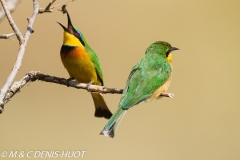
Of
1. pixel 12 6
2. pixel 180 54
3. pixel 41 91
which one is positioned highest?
pixel 12 6

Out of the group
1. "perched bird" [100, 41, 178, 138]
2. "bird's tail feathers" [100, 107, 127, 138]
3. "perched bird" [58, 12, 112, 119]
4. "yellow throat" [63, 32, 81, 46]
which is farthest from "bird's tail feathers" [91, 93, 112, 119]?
"bird's tail feathers" [100, 107, 127, 138]

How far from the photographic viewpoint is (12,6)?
1718 mm

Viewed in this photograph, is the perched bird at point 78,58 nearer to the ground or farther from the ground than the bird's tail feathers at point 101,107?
farther from the ground

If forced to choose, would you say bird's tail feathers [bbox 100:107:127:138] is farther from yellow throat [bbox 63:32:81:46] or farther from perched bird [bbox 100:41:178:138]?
yellow throat [bbox 63:32:81:46]

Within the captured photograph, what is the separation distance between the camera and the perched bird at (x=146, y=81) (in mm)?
2318

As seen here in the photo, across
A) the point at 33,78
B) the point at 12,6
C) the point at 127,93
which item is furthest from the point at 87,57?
the point at 12,6

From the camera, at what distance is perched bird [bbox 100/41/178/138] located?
2.32 m

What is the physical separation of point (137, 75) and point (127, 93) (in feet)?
0.59

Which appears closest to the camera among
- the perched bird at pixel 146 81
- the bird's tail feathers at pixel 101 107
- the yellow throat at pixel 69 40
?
the perched bird at pixel 146 81

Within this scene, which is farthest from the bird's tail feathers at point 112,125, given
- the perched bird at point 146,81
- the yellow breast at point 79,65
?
the yellow breast at point 79,65

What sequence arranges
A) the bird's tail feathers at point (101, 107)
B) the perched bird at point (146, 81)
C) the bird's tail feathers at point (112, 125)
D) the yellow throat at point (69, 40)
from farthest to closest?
1. the bird's tail feathers at point (101, 107)
2. the yellow throat at point (69, 40)
3. the perched bird at point (146, 81)
4. the bird's tail feathers at point (112, 125)

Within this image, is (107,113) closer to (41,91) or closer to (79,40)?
(79,40)

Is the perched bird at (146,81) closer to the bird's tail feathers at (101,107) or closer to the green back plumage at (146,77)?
the green back plumage at (146,77)

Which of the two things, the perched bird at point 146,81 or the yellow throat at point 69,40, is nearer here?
the perched bird at point 146,81
